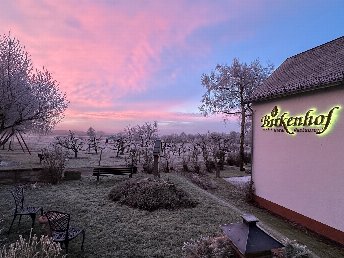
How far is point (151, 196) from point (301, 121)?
6.55 m

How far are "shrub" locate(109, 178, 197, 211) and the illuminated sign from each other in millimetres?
4934

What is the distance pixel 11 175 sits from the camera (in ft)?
47.5

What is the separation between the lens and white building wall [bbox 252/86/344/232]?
9016 mm

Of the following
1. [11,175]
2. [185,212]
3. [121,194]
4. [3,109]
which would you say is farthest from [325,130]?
[3,109]

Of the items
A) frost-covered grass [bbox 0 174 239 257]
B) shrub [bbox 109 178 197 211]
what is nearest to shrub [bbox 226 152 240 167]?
frost-covered grass [bbox 0 174 239 257]

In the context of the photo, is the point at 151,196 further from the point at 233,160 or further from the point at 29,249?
the point at 233,160

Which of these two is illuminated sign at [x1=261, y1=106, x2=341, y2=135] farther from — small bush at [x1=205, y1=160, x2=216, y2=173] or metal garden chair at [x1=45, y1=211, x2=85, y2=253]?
small bush at [x1=205, y1=160, x2=216, y2=173]

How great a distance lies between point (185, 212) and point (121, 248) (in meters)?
3.48

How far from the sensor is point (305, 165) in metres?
10.5

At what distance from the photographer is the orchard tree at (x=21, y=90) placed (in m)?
17.2

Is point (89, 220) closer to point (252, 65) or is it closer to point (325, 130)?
point (325, 130)

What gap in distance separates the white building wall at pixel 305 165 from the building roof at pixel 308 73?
0.42m

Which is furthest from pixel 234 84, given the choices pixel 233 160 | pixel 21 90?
pixel 21 90

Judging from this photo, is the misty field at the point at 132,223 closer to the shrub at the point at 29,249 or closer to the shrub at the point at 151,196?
the shrub at the point at 151,196
